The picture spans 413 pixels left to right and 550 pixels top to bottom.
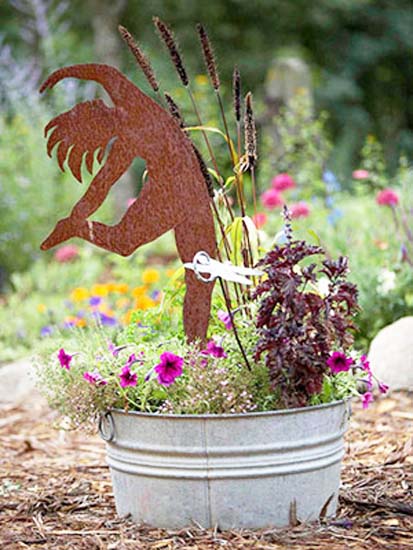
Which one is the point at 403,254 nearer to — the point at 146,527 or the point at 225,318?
the point at 225,318

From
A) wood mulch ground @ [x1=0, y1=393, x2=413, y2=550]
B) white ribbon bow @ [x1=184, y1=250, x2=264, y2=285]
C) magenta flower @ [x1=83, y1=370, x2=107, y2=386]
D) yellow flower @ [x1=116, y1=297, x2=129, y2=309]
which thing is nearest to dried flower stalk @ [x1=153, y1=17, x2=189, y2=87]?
white ribbon bow @ [x1=184, y1=250, x2=264, y2=285]

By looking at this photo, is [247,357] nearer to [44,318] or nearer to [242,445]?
[242,445]

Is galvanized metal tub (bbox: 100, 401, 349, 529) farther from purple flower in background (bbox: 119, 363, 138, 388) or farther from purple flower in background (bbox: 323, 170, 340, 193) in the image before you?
purple flower in background (bbox: 323, 170, 340, 193)

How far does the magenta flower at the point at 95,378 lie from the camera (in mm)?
2340

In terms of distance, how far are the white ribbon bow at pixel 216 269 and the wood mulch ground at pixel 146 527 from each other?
2.07 ft

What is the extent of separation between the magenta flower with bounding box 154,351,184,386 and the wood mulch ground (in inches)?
15.0

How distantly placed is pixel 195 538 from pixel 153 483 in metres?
0.17

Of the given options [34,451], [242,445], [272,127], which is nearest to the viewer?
[242,445]

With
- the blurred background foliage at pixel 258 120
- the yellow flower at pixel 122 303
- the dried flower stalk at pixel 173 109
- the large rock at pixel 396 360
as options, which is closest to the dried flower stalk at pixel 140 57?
the dried flower stalk at pixel 173 109

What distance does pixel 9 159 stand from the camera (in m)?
8.05

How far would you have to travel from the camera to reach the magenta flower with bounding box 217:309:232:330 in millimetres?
2625

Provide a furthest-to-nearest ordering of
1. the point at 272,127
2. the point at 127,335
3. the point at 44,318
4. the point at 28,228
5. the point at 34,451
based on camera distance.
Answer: the point at 272,127 < the point at 28,228 < the point at 44,318 < the point at 34,451 < the point at 127,335

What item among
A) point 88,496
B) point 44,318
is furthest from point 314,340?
point 44,318

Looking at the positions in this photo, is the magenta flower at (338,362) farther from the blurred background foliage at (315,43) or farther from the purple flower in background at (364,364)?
the blurred background foliage at (315,43)
